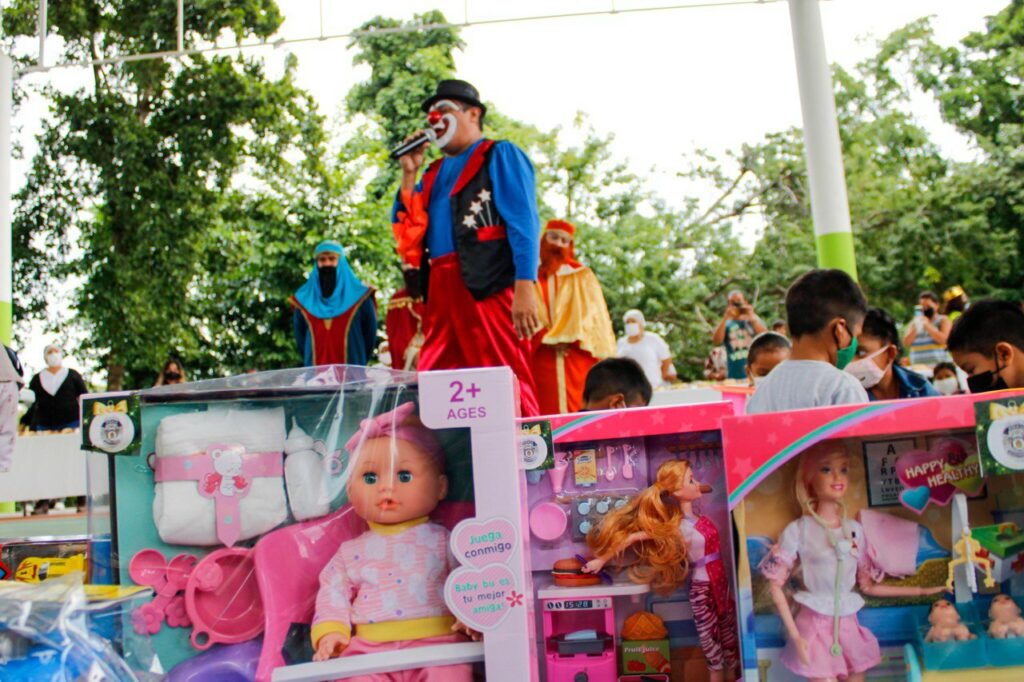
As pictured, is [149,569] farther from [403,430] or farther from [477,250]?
[477,250]

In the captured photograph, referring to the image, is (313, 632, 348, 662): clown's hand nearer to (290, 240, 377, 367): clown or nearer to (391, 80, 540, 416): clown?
(391, 80, 540, 416): clown

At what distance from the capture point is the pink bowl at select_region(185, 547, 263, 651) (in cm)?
143

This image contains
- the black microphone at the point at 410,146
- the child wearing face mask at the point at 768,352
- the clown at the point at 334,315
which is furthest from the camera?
the clown at the point at 334,315

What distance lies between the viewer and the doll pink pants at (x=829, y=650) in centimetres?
142

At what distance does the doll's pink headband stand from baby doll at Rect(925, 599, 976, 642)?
0.77 meters

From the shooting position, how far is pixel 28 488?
7.29 m

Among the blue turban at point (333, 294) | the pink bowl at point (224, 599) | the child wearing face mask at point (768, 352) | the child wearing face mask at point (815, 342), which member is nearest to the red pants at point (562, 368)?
the child wearing face mask at point (768, 352)

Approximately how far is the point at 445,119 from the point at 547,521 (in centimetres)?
215

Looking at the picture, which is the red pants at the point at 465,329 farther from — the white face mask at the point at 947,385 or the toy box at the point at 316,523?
the white face mask at the point at 947,385

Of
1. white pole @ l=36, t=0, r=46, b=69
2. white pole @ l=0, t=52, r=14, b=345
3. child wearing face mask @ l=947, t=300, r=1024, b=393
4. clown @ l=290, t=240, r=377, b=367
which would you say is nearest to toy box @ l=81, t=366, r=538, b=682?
child wearing face mask @ l=947, t=300, r=1024, b=393

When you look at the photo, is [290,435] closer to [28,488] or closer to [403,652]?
[403,652]

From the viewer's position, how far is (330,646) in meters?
1.39

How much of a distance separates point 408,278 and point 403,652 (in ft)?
20.3

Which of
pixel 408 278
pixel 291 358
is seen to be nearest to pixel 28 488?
pixel 408 278
